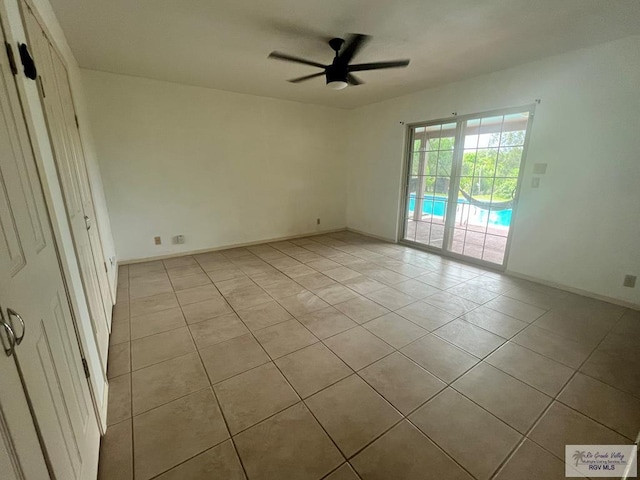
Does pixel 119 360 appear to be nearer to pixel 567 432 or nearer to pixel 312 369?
pixel 312 369

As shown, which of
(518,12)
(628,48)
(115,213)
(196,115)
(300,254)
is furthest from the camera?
(300,254)

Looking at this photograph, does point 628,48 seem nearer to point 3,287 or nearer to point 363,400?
point 363,400

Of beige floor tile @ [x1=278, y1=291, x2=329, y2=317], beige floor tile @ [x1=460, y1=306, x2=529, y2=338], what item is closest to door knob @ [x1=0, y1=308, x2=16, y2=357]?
beige floor tile @ [x1=278, y1=291, x2=329, y2=317]

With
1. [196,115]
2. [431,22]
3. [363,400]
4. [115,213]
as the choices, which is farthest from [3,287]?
[196,115]

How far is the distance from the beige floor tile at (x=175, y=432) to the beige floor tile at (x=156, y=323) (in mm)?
928

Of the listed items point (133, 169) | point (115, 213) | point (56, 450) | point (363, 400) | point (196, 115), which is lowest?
point (363, 400)

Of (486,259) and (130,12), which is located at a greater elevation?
(130,12)

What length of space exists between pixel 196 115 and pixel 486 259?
475cm

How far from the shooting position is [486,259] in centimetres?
397

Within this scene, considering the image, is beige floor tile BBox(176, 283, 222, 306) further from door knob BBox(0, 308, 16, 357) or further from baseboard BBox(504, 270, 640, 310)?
baseboard BBox(504, 270, 640, 310)

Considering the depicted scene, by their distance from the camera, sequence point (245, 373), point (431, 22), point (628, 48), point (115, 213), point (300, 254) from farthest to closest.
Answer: point (300, 254)
point (115, 213)
point (628, 48)
point (431, 22)
point (245, 373)

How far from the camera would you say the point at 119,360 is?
6.81ft

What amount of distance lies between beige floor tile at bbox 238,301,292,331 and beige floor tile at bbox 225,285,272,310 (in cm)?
8

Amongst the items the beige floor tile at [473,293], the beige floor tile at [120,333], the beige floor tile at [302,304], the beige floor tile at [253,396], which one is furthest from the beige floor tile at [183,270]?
the beige floor tile at [473,293]
